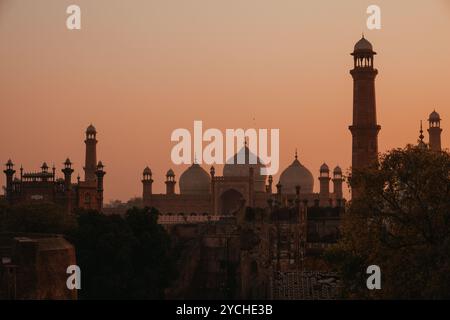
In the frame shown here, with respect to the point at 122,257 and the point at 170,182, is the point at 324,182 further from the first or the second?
the point at 122,257

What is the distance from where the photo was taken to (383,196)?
30547 mm

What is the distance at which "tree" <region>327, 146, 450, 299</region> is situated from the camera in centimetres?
2812

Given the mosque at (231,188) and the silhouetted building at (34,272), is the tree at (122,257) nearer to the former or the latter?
the silhouetted building at (34,272)

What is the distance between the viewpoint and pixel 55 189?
214ft

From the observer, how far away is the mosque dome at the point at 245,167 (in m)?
82.3

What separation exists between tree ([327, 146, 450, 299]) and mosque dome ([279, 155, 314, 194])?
5145cm

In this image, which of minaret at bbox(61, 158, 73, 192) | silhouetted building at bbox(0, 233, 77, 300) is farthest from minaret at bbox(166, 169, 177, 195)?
silhouetted building at bbox(0, 233, 77, 300)

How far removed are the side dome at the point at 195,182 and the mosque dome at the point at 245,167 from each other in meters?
1.78

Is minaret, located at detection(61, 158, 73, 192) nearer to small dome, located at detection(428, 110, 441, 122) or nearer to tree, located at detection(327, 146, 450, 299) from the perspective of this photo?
small dome, located at detection(428, 110, 441, 122)

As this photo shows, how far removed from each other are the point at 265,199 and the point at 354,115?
83.1ft

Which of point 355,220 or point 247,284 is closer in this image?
point 355,220
